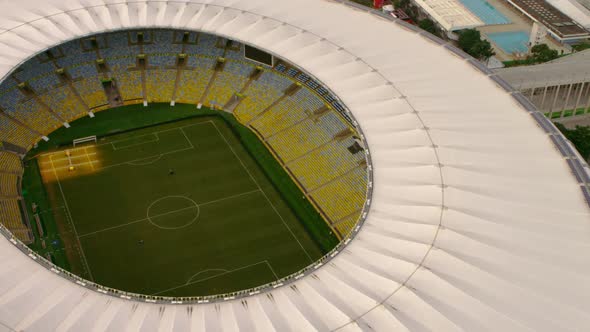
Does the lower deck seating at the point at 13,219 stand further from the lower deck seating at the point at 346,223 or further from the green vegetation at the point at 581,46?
the green vegetation at the point at 581,46

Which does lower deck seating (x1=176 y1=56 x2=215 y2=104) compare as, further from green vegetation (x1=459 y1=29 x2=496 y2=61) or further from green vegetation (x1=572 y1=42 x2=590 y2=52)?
green vegetation (x1=572 y1=42 x2=590 y2=52)

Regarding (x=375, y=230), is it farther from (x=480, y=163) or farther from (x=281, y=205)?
(x=281, y=205)

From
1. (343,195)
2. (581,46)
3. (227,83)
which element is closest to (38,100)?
(227,83)

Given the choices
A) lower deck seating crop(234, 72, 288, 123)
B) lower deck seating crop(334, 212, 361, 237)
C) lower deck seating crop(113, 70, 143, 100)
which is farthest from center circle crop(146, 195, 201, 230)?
lower deck seating crop(113, 70, 143, 100)

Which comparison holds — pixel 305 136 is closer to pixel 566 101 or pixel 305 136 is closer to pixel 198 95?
pixel 198 95

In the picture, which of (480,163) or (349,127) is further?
(349,127)

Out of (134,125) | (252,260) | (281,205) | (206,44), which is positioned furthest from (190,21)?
(252,260)
